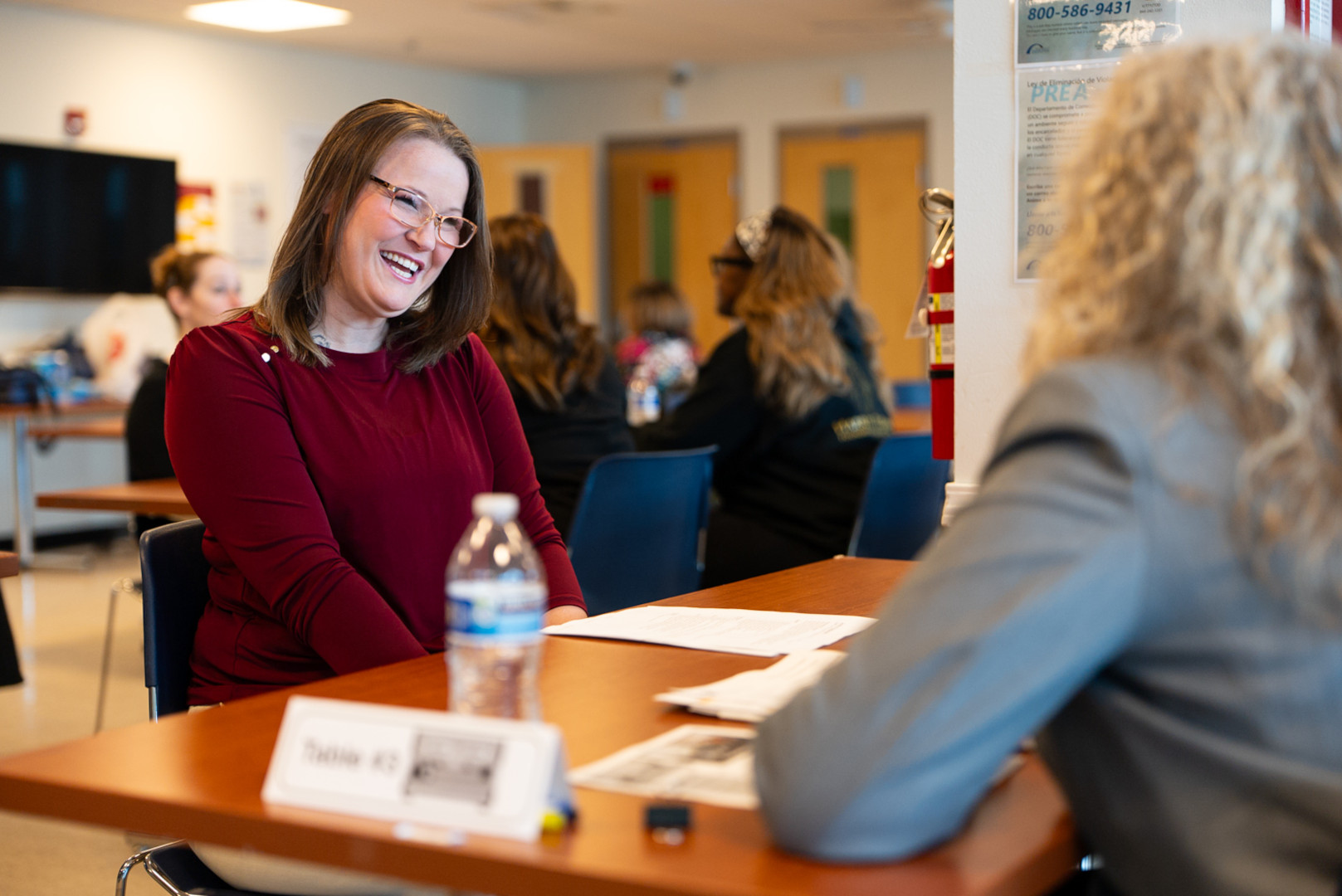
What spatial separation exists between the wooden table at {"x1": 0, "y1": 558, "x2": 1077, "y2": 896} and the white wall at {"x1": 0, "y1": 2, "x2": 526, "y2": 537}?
6.60 meters

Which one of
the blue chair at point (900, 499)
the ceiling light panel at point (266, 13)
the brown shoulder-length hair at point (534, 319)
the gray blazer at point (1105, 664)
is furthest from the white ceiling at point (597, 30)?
the gray blazer at point (1105, 664)

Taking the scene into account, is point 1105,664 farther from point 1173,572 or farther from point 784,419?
point 784,419

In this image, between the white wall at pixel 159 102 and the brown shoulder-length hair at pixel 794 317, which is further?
the white wall at pixel 159 102

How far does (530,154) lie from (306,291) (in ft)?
26.9

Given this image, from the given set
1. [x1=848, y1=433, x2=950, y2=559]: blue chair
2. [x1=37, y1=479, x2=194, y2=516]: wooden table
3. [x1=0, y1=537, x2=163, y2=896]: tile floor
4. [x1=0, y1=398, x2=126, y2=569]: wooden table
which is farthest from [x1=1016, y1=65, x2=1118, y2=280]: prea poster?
[x1=0, y1=398, x2=126, y2=569]: wooden table

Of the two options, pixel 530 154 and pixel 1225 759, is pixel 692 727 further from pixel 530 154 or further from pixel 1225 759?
pixel 530 154

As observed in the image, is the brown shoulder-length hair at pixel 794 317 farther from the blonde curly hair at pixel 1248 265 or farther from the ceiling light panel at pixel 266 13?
the ceiling light panel at pixel 266 13

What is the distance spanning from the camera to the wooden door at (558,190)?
32.1ft

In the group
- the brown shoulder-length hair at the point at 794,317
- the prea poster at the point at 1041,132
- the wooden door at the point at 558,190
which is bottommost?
the brown shoulder-length hair at the point at 794,317

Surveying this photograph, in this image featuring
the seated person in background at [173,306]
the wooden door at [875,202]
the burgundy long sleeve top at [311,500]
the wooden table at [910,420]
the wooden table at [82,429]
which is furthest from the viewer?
the wooden door at [875,202]

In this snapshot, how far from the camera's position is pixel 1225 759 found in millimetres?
866

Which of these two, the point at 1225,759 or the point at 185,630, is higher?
the point at 1225,759

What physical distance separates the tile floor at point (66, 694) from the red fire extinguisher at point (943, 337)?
4.60ft

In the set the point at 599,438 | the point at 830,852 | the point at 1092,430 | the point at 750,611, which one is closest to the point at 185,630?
the point at 750,611
